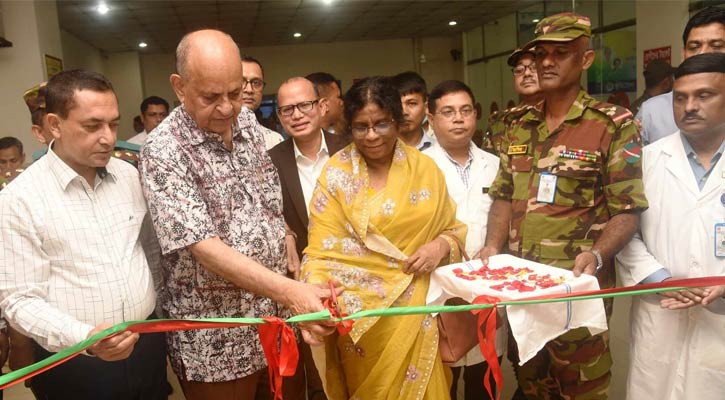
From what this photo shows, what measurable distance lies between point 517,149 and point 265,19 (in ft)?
32.9

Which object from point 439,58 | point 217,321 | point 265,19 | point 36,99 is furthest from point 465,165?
point 439,58

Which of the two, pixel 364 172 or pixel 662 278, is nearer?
pixel 662 278

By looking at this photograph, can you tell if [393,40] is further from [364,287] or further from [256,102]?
[364,287]

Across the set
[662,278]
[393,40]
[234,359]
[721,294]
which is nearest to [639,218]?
[662,278]

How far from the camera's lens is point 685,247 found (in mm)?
2133

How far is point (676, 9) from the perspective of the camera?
6.87m

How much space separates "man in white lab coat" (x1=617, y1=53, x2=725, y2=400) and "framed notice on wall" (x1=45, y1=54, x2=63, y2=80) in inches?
242

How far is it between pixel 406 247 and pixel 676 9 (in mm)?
6529

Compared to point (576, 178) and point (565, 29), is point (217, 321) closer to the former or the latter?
point (576, 178)

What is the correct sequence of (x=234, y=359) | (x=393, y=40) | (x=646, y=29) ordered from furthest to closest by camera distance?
(x=393, y=40) < (x=646, y=29) < (x=234, y=359)

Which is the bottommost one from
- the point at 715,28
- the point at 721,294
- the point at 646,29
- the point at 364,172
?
the point at 721,294

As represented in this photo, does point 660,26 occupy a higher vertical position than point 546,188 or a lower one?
higher

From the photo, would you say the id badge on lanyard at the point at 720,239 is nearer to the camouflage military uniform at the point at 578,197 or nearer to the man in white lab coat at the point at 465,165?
the camouflage military uniform at the point at 578,197

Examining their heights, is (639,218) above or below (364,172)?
below
